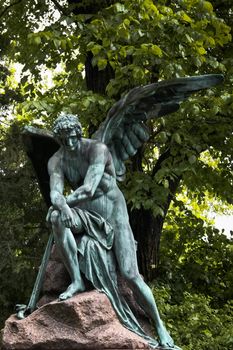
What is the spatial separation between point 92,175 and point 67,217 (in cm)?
47

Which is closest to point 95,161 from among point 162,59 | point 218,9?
point 162,59

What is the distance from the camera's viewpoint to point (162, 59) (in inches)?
368

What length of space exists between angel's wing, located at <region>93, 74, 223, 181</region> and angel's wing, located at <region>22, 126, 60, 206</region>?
0.53m

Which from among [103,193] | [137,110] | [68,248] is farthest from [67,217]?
[137,110]

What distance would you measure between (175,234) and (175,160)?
131 inches

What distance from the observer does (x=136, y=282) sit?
6547 mm

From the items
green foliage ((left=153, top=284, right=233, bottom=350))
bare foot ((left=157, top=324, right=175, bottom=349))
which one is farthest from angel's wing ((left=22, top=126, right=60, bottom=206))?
green foliage ((left=153, top=284, right=233, bottom=350))

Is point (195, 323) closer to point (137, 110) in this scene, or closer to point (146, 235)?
point (146, 235)

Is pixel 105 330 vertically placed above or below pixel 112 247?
below

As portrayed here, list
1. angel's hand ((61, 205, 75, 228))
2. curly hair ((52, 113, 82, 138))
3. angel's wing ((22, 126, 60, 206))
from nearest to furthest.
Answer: angel's hand ((61, 205, 75, 228)) → curly hair ((52, 113, 82, 138)) → angel's wing ((22, 126, 60, 206))

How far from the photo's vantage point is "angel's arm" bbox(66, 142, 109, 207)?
653cm

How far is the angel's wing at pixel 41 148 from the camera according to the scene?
7.39 metres

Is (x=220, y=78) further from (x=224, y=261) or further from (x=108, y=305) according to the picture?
(x=224, y=261)

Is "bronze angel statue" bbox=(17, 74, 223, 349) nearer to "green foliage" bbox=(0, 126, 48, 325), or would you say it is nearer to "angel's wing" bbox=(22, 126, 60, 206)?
"angel's wing" bbox=(22, 126, 60, 206)
